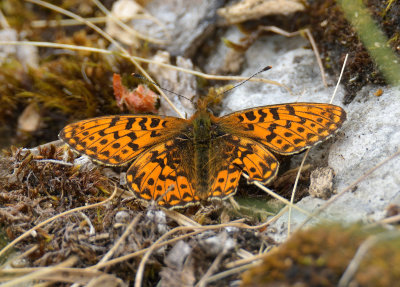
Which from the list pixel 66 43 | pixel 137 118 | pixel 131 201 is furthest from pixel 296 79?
pixel 66 43

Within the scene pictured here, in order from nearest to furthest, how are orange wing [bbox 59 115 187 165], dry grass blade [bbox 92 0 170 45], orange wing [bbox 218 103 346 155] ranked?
orange wing [bbox 218 103 346 155] → orange wing [bbox 59 115 187 165] → dry grass blade [bbox 92 0 170 45]

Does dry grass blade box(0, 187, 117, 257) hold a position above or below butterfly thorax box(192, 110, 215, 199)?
below

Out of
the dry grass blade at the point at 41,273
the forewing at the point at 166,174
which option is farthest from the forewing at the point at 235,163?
the dry grass blade at the point at 41,273

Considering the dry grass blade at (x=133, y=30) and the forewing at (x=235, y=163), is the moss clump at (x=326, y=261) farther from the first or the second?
the dry grass blade at (x=133, y=30)

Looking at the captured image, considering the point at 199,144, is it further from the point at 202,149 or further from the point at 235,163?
the point at 235,163

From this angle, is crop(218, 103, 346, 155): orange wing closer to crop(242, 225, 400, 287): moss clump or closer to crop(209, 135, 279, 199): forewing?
crop(209, 135, 279, 199): forewing

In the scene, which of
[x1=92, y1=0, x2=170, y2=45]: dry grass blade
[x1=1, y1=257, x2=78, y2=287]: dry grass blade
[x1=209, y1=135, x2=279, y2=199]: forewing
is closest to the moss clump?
[x1=209, y1=135, x2=279, y2=199]: forewing

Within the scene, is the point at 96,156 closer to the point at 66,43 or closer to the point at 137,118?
the point at 137,118
